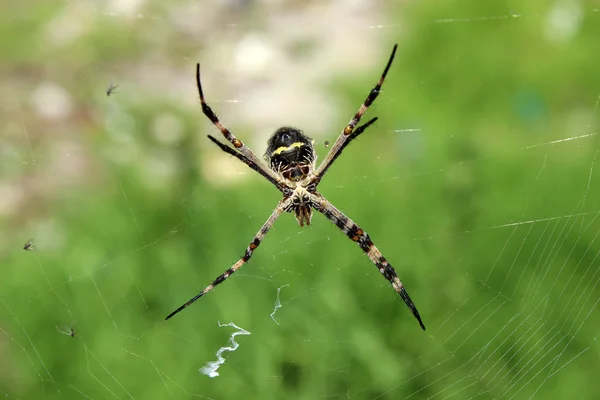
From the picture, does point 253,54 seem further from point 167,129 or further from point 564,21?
point 564,21

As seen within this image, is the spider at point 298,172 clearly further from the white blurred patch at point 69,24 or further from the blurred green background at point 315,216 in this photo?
the white blurred patch at point 69,24

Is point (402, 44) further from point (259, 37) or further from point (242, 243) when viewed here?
point (242, 243)

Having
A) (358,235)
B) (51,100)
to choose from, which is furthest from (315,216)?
(51,100)

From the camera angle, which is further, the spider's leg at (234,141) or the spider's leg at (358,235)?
the spider's leg at (358,235)

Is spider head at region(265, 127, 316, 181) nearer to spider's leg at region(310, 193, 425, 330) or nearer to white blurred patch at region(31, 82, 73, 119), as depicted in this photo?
spider's leg at region(310, 193, 425, 330)

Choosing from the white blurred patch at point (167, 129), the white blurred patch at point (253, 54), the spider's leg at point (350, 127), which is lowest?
the spider's leg at point (350, 127)

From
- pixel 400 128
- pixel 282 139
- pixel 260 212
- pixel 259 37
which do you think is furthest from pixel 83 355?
pixel 259 37

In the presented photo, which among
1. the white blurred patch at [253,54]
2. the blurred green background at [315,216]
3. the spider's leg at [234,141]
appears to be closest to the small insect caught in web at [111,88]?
the blurred green background at [315,216]
